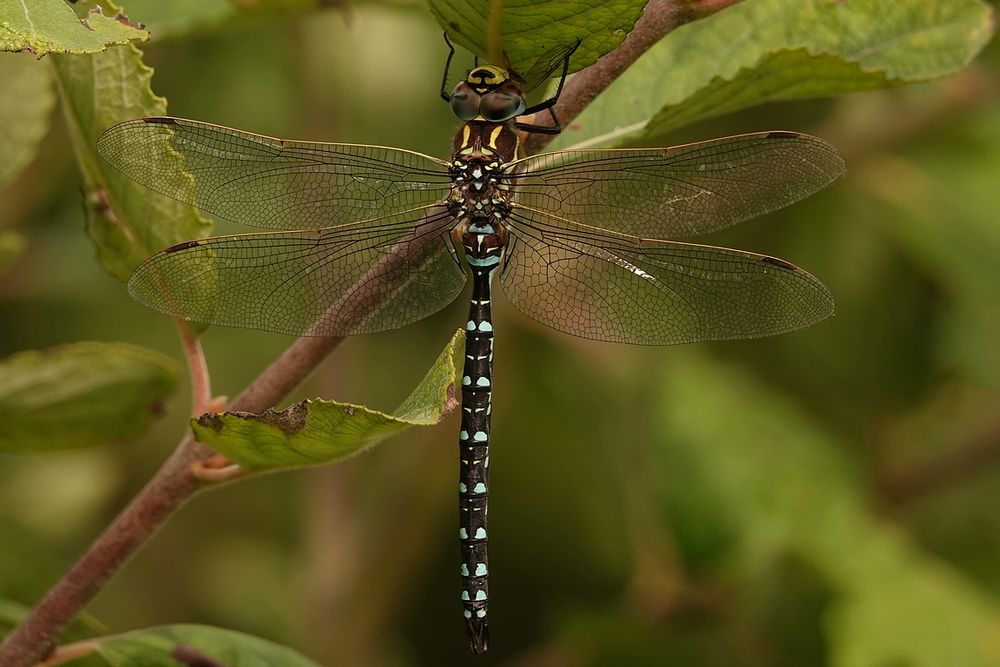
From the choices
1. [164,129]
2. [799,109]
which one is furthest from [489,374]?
[799,109]

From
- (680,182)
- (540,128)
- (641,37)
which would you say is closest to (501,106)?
(540,128)

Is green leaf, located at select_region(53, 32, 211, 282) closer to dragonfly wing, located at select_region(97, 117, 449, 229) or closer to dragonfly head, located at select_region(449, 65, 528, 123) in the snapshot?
dragonfly wing, located at select_region(97, 117, 449, 229)

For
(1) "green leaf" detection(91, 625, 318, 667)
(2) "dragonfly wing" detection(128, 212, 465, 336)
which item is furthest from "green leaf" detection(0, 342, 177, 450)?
(1) "green leaf" detection(91, 625, 318, 667)

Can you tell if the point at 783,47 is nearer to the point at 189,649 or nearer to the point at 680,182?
the point at 680,182

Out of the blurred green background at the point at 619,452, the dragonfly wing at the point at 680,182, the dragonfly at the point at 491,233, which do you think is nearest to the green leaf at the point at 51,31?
the dragonfly at the point at 491,233

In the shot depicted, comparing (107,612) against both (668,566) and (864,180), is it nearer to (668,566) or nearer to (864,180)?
(668,566)

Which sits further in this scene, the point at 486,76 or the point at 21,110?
the point at 21,110
